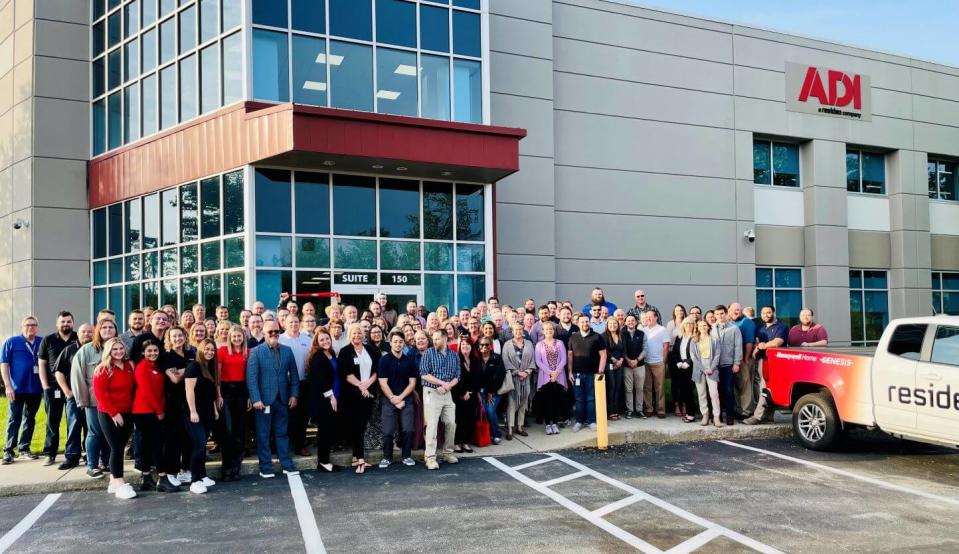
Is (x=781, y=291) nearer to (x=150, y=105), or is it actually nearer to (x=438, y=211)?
(x=438, y=211)

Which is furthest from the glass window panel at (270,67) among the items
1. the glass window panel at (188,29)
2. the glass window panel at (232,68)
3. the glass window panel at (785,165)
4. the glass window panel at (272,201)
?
the glass window panel at (785,165)

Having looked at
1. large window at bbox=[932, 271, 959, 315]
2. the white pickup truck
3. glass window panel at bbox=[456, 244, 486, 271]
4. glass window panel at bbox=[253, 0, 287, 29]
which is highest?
glass window panel at bbox=[253, 0, 287, 29]

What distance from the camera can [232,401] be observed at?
28.5ft

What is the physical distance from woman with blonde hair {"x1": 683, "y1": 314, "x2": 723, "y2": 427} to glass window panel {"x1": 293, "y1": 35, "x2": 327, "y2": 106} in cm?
931

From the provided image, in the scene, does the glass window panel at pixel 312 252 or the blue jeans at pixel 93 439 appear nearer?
the blue jeans at pixel 93 439

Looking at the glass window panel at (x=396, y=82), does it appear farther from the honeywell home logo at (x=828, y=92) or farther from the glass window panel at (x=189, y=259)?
the honeywell home logo at (x=828, y=92)

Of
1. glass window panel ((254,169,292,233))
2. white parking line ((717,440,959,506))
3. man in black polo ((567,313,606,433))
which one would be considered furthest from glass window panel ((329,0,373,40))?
white parking line ((717,440,959,506))

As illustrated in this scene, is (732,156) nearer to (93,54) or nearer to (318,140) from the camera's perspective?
(318,140)

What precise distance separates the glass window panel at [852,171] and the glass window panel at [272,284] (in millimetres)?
19056

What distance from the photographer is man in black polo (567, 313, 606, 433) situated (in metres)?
11.3

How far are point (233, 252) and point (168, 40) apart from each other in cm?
606

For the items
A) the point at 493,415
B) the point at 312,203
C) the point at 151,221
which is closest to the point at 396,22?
the point at 312,203

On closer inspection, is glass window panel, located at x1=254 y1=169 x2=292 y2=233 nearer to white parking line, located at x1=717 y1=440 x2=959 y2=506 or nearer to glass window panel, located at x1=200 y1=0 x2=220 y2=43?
glass window panel, located at x1=200 y1=0 x2=220 y2=43

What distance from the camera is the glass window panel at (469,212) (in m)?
17.4
